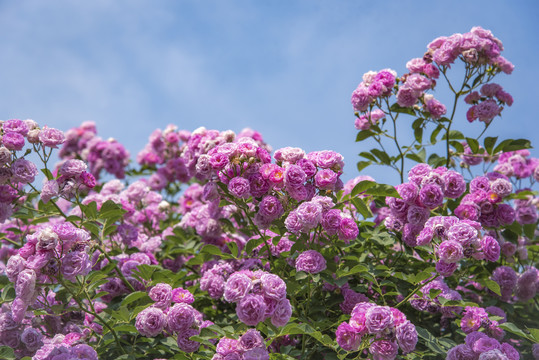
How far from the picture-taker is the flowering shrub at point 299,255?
109 inches

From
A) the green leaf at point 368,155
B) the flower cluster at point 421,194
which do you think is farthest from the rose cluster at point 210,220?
the flower cluster at point 421,194

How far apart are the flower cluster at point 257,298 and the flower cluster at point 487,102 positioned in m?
2.50

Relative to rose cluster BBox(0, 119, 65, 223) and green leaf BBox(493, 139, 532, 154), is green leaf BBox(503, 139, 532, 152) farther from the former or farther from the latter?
rose cluster BBox(0, 119, 65, 223)

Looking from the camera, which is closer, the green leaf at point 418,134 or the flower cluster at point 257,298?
the flower cluster at point 257,298

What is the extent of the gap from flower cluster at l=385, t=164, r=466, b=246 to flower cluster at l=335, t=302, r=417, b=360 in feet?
2.57

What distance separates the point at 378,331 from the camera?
254 cm

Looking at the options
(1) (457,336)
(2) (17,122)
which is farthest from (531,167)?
(2) (17,122)

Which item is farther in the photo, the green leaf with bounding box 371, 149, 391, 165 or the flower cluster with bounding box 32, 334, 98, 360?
the green leaf with bounding box 371, 149, 391, 165

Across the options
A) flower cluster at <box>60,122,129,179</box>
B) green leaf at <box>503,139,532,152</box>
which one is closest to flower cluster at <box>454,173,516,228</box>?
green leaf at <box>503,139,532,152</box>

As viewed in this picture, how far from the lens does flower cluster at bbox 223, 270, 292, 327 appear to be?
7.85ft

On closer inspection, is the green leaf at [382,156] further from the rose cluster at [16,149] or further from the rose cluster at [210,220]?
the rose cluster at [16,149]

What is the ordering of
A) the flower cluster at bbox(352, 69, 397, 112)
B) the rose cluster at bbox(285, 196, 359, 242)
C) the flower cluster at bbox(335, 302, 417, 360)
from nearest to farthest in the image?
the flower cluster at bbox(335, 302, 417, 360) → the rose cluster at bbox(285, 196, 359, 242) → the flower cluster at bbox(352, 69, 397, 112)

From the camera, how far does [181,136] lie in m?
6.25

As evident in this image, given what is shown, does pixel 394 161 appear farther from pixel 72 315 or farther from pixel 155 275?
pixel 72 315
